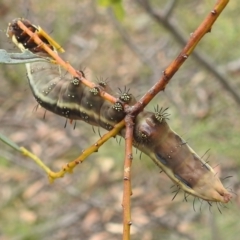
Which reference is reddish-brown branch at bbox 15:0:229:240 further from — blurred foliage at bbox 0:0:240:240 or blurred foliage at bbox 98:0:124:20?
blurred foliage at bbox 0:0:240:240

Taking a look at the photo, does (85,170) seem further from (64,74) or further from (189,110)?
(64,74)

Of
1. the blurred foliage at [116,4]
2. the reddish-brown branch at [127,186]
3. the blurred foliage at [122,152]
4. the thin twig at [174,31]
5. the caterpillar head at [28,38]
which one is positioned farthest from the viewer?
the blurred foliage at [122,152]

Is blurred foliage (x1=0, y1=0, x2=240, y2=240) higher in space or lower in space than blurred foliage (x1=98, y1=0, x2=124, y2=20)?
higher

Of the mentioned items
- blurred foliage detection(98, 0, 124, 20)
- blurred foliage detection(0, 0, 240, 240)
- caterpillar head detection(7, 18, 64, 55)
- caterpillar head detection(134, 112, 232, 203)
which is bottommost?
caterpillar head detection(134, 112, 232, 203)

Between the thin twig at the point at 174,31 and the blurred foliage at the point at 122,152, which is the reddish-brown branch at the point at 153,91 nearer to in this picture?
the thin twig at the point at 174,31

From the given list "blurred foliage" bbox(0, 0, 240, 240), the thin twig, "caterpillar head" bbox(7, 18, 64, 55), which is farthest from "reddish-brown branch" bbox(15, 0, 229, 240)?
"blurred foliage" bbox(0, 0, 240, 240)

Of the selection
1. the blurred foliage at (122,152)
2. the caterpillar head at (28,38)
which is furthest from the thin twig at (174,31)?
the caterpillar head at (28,38)

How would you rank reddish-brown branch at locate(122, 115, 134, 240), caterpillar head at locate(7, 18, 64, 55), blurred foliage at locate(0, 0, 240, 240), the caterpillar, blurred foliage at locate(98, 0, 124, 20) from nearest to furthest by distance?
reddish-brown branch at locate(122, 115, 134, 240) → the caterpillar → caterpillar head at locate(7, 18, 64, 55) → blurred foliage at locate(98, 0, 124, 20) → blurred foliage at locate(0, 0, 240, 240)

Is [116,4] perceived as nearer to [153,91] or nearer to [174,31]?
[174,31]

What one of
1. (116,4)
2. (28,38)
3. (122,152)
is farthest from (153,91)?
(122,152)
